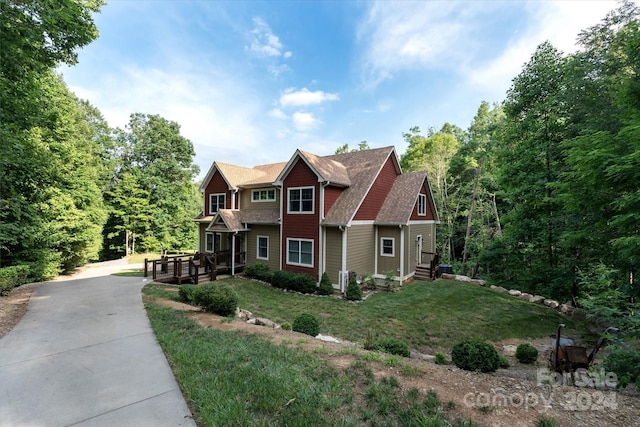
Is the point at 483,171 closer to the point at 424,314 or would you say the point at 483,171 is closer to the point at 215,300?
the point at 424,314

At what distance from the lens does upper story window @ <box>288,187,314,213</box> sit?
1420 centimetres

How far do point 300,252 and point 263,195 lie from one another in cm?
509

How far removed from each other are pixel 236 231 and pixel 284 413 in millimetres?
13330

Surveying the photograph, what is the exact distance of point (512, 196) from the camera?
45.3 ft

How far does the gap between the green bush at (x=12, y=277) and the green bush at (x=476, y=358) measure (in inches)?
630

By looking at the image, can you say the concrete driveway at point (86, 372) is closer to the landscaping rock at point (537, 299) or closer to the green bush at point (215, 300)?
the green bush at point (215, 300)

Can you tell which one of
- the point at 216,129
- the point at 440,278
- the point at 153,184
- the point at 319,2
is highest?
the point at 319,2

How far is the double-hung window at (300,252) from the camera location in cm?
1425

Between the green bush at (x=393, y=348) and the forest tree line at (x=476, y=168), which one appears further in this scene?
the forest tree line at (x=476, y=168)

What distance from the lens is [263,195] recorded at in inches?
680

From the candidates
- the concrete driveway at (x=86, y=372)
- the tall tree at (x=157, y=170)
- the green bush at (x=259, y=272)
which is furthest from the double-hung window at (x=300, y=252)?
the tall tree at (x=157, y=170)

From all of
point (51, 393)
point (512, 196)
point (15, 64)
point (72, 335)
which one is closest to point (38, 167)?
point (15, 64)

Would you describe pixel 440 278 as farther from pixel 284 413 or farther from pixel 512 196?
pixel 284 413

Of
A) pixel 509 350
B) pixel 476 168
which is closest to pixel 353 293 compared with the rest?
pixel 509 350
